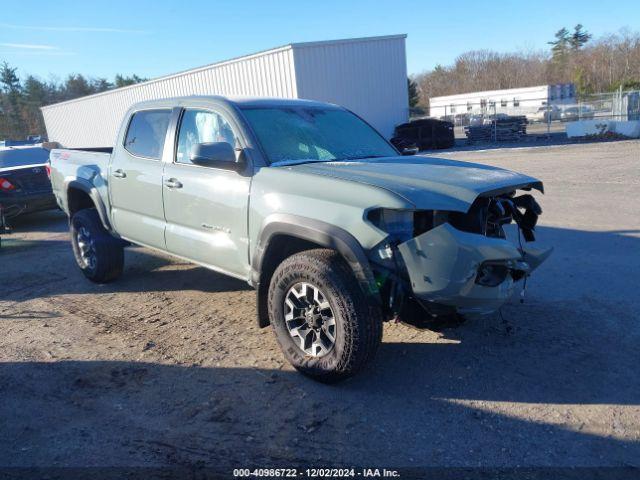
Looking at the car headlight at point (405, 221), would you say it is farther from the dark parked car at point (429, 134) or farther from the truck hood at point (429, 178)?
the dark parked car at point (429, 134)

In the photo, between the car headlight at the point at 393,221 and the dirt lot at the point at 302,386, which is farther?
the car headlight at the point at 393,221

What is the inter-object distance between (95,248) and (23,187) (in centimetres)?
512

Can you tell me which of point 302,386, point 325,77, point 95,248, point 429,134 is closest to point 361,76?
point 325,77

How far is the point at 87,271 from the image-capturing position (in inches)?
244

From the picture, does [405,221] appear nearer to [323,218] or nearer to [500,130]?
[323,218]

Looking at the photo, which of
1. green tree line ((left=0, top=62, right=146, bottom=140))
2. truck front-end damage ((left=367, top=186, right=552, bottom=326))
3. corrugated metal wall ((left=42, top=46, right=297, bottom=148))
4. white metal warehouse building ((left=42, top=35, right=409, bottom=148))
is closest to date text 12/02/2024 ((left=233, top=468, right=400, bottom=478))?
truck front-end damage ((left=367, top=186, right=552, bottom=326))

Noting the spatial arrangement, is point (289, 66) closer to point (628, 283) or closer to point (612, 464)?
point (628, 283)

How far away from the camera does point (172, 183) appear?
4.65 m

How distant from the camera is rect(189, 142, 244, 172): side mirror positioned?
12.4 ft

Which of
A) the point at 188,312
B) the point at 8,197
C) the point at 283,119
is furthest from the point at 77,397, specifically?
the point at 8,197

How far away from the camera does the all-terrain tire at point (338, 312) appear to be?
10.7 feet

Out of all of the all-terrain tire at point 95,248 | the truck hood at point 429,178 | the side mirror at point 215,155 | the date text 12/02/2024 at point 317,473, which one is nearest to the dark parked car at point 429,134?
the all-terrain tire at point 95,248

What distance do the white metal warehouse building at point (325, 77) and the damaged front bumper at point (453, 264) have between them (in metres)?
19.9

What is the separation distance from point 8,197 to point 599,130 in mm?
23625
